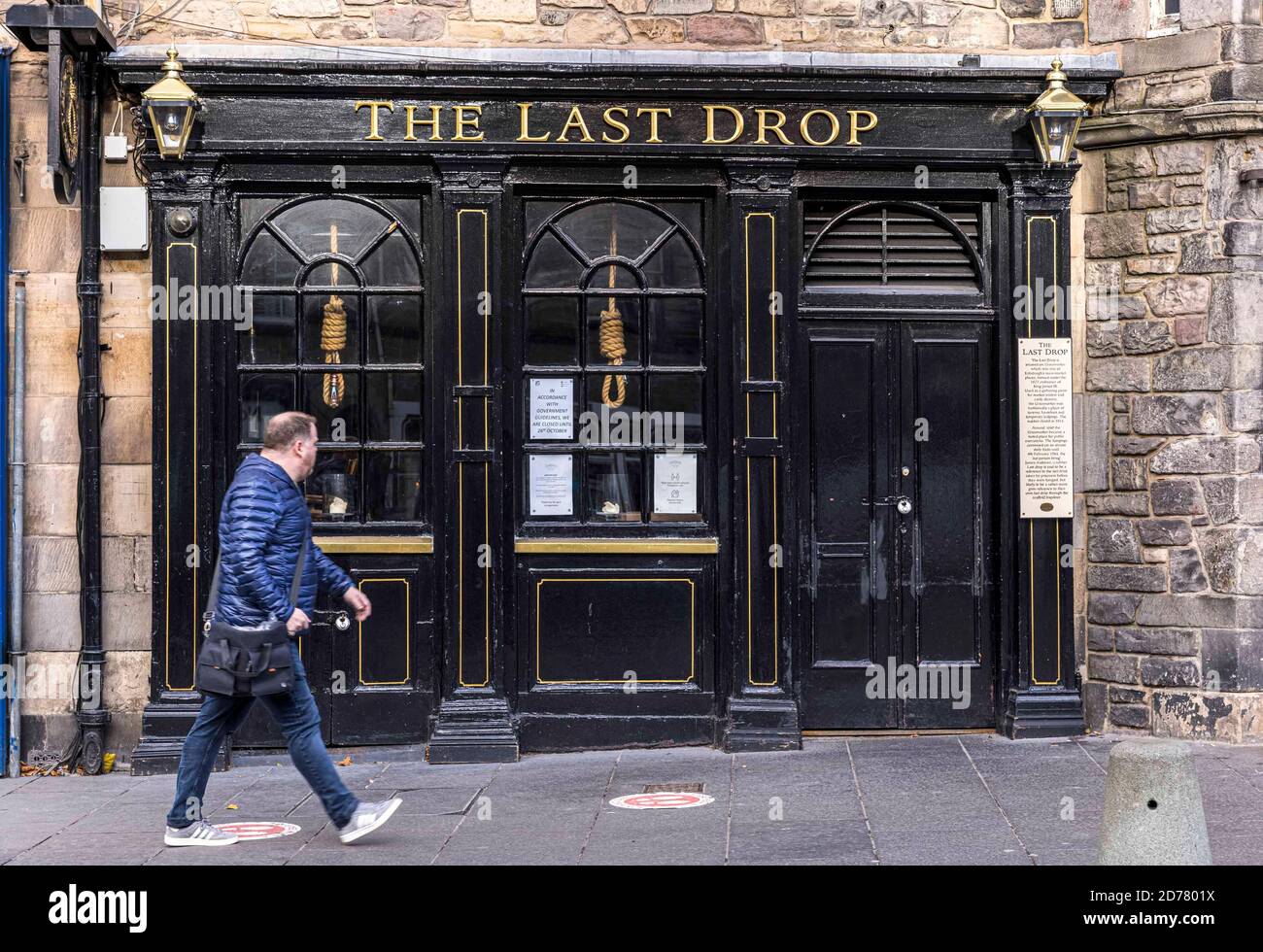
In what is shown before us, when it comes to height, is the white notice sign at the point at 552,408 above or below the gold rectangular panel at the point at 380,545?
above

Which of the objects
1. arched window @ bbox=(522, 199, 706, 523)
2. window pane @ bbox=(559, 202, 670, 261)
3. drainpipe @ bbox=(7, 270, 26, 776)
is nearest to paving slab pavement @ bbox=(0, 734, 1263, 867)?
drainpipe @ bbox=(7, 270, 26, 776)

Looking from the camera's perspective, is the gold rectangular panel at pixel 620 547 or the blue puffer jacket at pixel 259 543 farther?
the gold rectangular panel at pixel 620 547

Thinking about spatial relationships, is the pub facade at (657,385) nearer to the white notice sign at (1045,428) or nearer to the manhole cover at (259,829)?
the white notice sign at (1045,428)

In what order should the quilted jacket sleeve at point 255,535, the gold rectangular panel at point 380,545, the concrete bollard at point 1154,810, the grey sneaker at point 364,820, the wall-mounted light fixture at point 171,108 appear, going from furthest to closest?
1. the gold rectangular panel at point 380,545
2. the wall-mounted light fixture at point 171,108
3. the grey sneaker at point 364,820
4. the quilted jacket sleeve at point 255,535
5. the concrete bollard at point 1154,810

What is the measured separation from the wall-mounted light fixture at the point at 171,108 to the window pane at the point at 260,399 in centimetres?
143

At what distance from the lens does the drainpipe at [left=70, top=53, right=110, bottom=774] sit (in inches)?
346

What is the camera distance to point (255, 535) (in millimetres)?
6500

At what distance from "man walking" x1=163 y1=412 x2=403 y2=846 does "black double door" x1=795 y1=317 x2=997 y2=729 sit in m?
3.41

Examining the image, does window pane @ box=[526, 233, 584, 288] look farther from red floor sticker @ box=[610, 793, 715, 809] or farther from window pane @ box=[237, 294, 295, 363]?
red floor sticker @ box=[610, 793, 715, 809]

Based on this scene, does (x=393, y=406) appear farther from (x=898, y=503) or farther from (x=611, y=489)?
(x=898, y=503)

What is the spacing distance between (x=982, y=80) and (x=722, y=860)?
5091 millimetres

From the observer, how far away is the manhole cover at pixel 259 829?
23.4 ft

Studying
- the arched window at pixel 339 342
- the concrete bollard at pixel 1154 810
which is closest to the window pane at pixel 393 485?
the arched window at pixel 339 342
